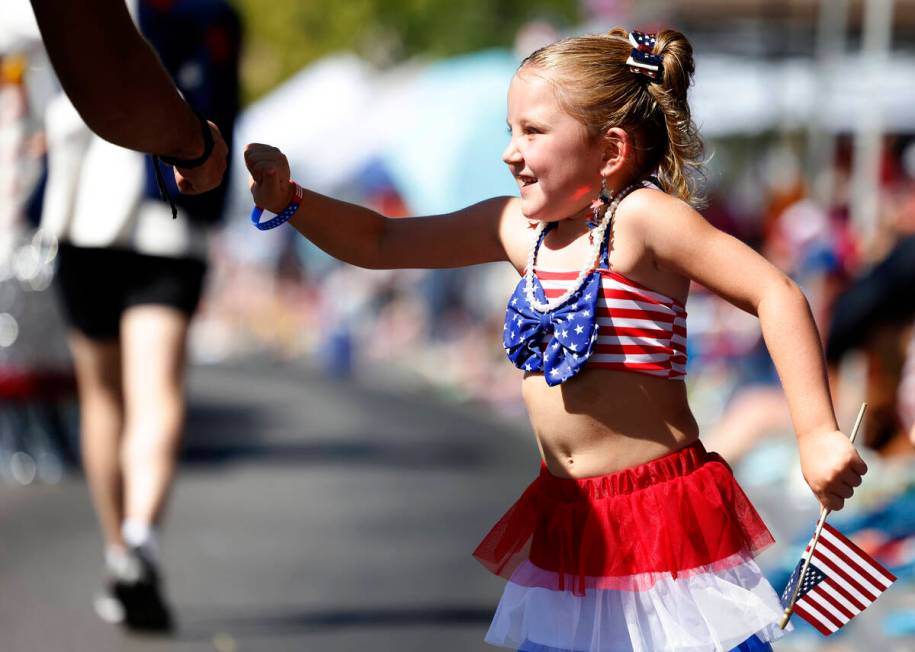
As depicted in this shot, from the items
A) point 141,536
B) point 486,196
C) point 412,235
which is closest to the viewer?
point 412,235

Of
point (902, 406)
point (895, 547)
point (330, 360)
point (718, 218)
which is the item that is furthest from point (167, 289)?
point (330, 360)

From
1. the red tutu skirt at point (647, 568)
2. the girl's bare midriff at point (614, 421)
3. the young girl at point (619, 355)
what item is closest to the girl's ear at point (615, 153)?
the young girl at point (619, 355)

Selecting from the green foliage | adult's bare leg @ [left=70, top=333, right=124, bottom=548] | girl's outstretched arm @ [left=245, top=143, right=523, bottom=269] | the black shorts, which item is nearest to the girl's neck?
girl's outstretched arm @ [left=245, top=143, right=523, bottom=269]

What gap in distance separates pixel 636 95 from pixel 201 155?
0.78 m

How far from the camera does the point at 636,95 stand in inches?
113

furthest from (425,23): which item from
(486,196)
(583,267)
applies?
(583,267)

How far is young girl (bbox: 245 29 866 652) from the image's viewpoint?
9.07 ft

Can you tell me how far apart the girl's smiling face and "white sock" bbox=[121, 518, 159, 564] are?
2.33m

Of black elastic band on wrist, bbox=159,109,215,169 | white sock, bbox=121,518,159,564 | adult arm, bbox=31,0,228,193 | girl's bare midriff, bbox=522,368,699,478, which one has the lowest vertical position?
white sock, bbox=121,518,159,564

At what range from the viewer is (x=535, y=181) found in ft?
9.32

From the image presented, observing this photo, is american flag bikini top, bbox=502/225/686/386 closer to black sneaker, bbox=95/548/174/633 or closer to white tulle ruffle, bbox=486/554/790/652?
white tulle ruffle, bbox=486/554/790/652

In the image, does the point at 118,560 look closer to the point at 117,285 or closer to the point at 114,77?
the point at 117,285

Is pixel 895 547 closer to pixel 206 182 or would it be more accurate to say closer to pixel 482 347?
pixel 206 182

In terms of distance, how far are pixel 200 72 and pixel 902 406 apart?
131 inches
